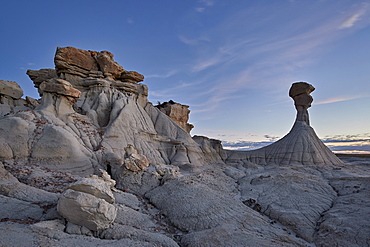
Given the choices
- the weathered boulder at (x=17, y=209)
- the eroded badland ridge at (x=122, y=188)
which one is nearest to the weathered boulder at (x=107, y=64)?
the eroded badland ridge at (x=122, y=188)

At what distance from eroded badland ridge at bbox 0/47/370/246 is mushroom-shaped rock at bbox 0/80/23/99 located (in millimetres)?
94

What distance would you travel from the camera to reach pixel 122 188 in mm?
12734

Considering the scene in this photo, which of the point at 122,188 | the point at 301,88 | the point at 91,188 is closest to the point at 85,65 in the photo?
the point at 122,188

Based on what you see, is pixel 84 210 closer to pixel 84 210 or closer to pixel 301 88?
pixel 84 210

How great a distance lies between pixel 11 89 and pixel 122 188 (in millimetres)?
13709

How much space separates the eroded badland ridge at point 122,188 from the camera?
7301 millimetres

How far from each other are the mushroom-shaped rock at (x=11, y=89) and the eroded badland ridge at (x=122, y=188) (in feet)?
0.31

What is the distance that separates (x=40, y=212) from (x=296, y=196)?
460 inches

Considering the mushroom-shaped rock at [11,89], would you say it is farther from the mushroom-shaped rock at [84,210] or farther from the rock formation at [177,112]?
the rock formation at [177,112]

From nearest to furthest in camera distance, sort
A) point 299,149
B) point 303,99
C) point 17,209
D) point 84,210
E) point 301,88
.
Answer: point 84,210
point 17,209
point 299,149
point 303,99
point 301,88

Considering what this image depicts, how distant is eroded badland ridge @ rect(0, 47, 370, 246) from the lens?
7.30 m

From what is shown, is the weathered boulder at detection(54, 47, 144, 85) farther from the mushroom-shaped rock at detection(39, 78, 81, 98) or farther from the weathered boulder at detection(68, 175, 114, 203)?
the weathered boulder at detection(68, 175, 114, 203)

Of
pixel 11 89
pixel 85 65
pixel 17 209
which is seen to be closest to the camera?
pixel 17 209

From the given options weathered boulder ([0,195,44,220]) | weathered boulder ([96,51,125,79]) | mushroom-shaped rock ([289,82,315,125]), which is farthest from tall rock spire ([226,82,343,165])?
weathered boulder ([0,195,44,220])
